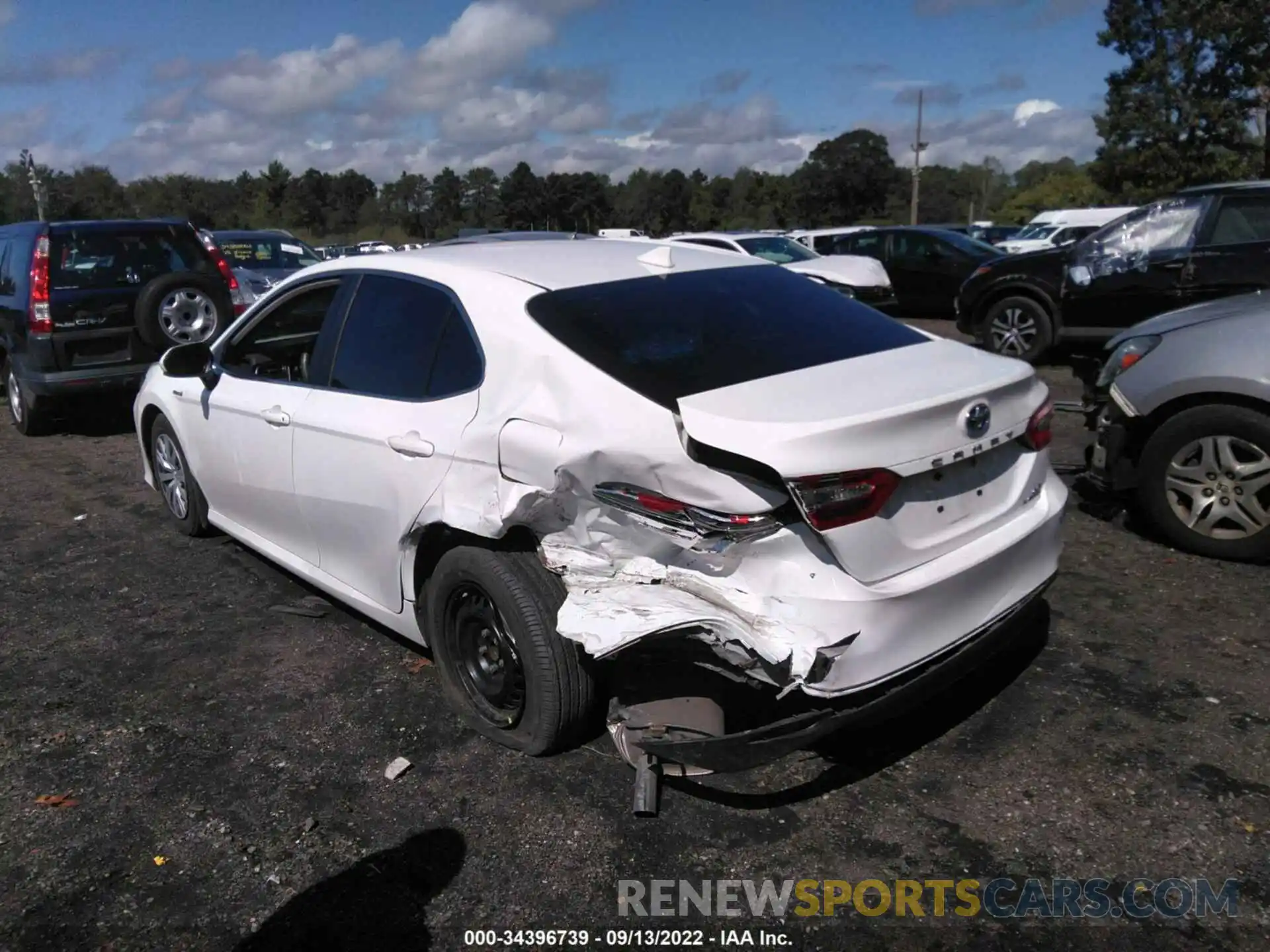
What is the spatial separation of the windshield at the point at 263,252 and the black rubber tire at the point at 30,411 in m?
5.02

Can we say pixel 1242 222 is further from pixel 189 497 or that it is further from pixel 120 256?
pixel 120 256

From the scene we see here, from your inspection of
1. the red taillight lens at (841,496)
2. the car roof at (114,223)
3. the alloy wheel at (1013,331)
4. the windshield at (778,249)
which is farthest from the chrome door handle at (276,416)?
the windshield at (778,249)

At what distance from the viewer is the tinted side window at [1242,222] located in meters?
8.08

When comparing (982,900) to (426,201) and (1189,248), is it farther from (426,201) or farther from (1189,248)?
(426,201)

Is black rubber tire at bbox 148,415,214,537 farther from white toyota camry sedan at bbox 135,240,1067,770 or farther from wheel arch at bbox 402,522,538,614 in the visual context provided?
wheel arch at bbox 402,522,538,614

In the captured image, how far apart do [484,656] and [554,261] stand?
145 cm

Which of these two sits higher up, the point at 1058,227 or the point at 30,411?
the point at 1058,227

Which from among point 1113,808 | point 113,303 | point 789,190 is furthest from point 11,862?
point 789,190

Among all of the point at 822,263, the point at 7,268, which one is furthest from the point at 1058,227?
the point at 7,268

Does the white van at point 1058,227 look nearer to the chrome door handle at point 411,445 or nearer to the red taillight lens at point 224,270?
the red taillight lens at point 224,270

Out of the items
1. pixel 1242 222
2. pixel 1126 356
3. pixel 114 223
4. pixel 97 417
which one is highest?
pixel 114 223

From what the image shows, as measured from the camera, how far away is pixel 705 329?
3293 millimetres

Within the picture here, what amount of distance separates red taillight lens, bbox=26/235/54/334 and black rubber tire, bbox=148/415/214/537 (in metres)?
3.42

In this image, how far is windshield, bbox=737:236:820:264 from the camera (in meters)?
13.7
